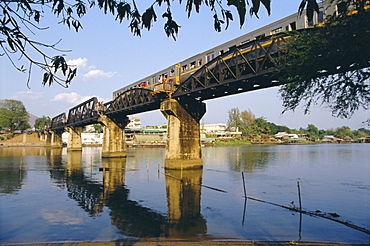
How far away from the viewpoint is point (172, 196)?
24516mm

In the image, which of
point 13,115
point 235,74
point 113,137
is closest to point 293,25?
point 235,74

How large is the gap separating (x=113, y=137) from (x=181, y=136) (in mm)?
32537

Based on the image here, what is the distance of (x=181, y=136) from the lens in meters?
42.4

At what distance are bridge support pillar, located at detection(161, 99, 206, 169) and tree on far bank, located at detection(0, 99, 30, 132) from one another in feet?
464

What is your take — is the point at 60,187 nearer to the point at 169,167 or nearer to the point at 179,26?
the point at 169,167

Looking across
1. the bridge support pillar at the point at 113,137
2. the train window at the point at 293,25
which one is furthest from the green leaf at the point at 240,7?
the bridge support pillar at the point at 113,137

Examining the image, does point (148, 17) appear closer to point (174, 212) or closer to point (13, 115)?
point (174, 212)

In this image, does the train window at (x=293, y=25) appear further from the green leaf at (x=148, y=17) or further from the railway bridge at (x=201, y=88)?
the green leaf at (x=148, y=17)

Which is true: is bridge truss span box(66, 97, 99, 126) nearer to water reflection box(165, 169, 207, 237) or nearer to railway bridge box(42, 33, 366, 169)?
railway bridge box(42, 33, 366, 169)

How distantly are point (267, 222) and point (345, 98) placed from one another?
8672mm

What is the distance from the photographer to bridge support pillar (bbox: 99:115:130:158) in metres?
68.3

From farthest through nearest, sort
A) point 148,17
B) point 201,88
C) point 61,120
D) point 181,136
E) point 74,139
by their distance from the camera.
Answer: point 61,120 < point 74,139 < point 181,136 < point 201,88 < point 148,17

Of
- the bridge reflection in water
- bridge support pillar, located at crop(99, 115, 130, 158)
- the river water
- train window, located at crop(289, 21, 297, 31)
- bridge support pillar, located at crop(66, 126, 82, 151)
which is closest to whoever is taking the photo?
the river water

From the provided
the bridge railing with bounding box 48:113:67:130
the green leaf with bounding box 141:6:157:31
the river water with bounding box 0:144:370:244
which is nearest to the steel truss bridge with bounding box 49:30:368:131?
the river water with bounding box 0:144:370:244
